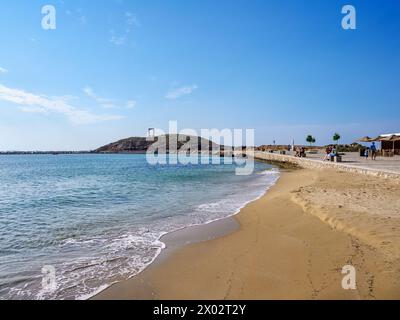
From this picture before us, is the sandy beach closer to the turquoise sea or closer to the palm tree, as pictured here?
the turquoise sea

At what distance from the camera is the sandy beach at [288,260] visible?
172 inches

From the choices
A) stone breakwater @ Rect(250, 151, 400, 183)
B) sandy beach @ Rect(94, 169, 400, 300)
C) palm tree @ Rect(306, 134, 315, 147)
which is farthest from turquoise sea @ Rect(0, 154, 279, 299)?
palm tree @ Rect(306, 134, 315, 147)

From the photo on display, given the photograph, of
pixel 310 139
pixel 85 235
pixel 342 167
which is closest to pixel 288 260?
pixel 85 235

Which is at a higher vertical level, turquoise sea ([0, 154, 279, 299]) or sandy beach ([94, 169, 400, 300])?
sandy beach ([94, 169, 400, 300])

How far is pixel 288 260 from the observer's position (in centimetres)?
555

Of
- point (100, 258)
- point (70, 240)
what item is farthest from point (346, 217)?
point (70, 240)

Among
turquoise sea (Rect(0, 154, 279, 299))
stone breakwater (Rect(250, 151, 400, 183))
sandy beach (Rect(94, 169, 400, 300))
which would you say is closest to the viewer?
sandy beach (Rect(94, 169, 400, 300))

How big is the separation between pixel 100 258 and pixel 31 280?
4.55 ft

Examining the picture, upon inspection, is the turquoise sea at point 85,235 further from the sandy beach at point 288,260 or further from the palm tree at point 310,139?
the palm tree at point 310,139

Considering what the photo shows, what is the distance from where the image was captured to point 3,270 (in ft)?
19.6

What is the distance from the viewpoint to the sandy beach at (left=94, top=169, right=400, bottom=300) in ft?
14.3

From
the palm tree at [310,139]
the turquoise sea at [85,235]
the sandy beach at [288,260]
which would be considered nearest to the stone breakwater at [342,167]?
the sandy beach at [288,260]

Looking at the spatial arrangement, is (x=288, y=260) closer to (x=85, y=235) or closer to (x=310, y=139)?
(x=85, y=235)

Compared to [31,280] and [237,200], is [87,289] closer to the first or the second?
[31,280]
